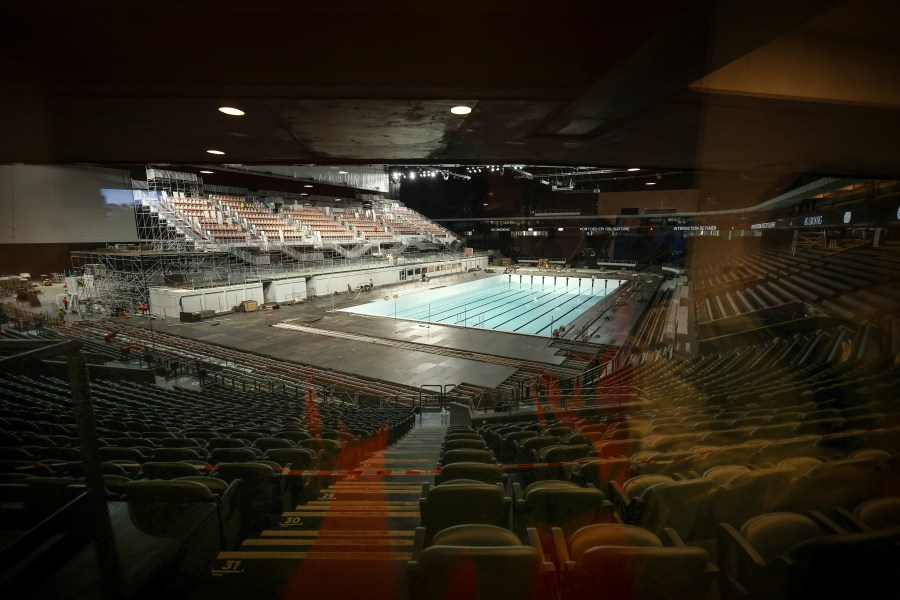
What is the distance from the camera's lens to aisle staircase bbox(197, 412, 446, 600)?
78.9 inches

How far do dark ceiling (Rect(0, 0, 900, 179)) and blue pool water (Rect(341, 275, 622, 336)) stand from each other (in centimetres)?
1695

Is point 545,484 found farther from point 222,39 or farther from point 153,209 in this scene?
point 153,209

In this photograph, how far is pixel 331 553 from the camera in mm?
2268

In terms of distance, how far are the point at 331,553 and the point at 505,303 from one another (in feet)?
91.0

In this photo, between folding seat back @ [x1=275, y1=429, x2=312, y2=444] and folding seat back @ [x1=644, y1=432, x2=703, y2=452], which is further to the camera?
folding seat back @ [x1=275, y1=429, x2=312, y2=444]

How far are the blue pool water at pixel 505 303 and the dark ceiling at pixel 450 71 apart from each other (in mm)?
16954

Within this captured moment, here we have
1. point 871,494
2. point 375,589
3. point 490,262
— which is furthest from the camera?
point 490,262

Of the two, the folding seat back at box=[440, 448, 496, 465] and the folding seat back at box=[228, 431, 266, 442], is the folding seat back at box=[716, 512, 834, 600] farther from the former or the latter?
the folding seat back at box=[228, 431, 266, 442]

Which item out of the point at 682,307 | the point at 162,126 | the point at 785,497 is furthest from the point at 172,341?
the point at 682,307

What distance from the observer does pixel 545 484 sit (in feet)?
8.71

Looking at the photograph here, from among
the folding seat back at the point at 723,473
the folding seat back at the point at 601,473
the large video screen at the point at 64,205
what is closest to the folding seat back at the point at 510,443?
the folding seat back at the point at 601,473

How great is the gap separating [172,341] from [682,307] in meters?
24.1

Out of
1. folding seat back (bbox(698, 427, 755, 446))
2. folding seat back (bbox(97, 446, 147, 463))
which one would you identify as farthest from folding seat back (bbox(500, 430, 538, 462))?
folding seat back (bbox(97, 446, 147, 463))

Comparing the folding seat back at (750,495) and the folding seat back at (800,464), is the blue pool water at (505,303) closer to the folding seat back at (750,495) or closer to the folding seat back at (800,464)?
the folding seat back at (800,464)
